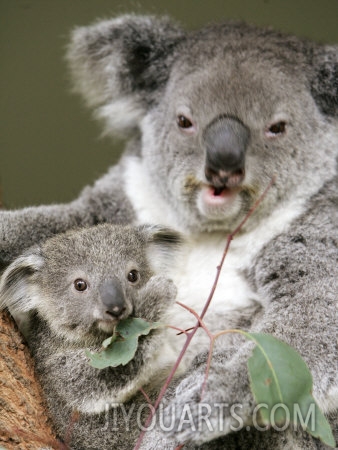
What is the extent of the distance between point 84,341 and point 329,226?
46.0 inches

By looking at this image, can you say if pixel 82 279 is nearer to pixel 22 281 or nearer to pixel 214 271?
pixel 22 281

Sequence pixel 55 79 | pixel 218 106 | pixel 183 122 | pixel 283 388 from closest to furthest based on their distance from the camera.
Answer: pixel 283 388 → pixel 218 106 → pixel 183 122 → pixel 55 79

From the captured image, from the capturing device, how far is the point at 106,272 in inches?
106

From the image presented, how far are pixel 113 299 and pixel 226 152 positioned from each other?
775 mm

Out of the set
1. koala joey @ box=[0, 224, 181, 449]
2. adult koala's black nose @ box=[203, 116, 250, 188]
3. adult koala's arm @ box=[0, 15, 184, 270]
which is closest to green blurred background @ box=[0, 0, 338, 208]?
adult koala's arm @ box=[0, 15, 184, 270]

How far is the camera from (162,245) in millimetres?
3090

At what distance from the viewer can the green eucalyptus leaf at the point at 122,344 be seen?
2.28 meters

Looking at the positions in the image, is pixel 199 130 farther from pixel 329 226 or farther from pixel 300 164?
pixel 329 226

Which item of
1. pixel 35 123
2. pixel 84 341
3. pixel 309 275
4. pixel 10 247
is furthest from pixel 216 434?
pixel 35 123

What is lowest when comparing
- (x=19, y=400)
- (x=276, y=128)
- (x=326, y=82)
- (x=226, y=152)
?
(x=19, y=400)

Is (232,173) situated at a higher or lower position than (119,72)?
lower

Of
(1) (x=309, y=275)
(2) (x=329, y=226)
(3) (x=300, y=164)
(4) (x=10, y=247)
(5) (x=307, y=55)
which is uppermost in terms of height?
(5) (x=307, y=55)

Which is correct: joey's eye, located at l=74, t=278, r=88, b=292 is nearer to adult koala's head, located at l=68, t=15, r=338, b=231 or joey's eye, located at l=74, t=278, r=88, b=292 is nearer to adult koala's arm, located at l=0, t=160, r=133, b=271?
adult koala's arm, located at l=0, t=160, r=133, b=271

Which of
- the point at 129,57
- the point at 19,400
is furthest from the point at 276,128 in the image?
the point at 19,400
